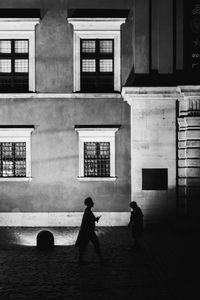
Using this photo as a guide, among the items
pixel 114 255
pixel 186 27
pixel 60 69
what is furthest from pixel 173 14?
pixel 114 255

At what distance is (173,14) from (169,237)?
8.97m

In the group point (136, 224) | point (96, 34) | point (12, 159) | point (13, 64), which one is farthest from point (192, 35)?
point (136, 224)

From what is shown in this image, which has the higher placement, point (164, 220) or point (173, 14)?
point (173, 14)

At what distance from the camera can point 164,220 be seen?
20125 mm

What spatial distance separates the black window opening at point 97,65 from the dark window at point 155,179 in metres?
3.85

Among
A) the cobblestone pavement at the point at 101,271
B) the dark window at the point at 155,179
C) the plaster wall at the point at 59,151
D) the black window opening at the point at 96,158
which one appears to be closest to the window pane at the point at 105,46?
the plaster wall at the point at 59,151

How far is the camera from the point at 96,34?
20.5 meters

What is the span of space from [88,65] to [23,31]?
3.02 meters

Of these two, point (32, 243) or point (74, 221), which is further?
point (74, 221)

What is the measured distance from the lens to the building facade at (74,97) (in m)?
20.4

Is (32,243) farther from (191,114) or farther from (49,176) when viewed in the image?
(191,114)

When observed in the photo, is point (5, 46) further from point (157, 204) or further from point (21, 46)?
point (157, 204)

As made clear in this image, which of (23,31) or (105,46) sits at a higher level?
(23,31)

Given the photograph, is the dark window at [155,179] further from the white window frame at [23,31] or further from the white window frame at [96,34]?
the white window frame at [23,31]
